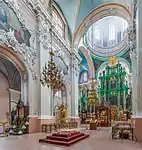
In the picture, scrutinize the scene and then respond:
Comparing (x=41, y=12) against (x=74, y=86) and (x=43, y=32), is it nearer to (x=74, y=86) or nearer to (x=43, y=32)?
(x=43, y=32)

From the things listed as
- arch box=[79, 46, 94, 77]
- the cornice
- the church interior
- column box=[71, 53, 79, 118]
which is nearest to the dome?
arch box=[79, 46, 94, 77]

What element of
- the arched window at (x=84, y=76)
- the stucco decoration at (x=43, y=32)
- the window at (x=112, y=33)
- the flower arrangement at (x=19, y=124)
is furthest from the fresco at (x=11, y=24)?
the window at (x=112, y=33)

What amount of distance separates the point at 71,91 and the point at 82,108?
10.4 m

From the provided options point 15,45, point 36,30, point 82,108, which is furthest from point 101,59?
point 15,45

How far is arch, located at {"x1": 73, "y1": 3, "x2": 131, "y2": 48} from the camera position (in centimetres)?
1710

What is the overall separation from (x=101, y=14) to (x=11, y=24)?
10.8 m

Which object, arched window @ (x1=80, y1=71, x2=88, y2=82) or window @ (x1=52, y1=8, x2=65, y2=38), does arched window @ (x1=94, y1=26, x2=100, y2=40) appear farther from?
window @ (x1=52, y1=8, x2=65, y2=38)

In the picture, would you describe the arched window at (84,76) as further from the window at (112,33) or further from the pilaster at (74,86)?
the pilaster at (74,86)

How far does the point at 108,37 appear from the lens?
33.8 m

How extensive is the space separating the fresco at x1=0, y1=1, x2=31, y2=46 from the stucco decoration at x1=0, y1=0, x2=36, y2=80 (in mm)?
143

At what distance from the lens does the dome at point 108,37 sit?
31.1m

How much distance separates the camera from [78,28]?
737 inches

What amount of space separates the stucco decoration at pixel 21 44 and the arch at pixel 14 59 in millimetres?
209

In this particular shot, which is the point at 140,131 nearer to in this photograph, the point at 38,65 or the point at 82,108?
the point at 38,65
